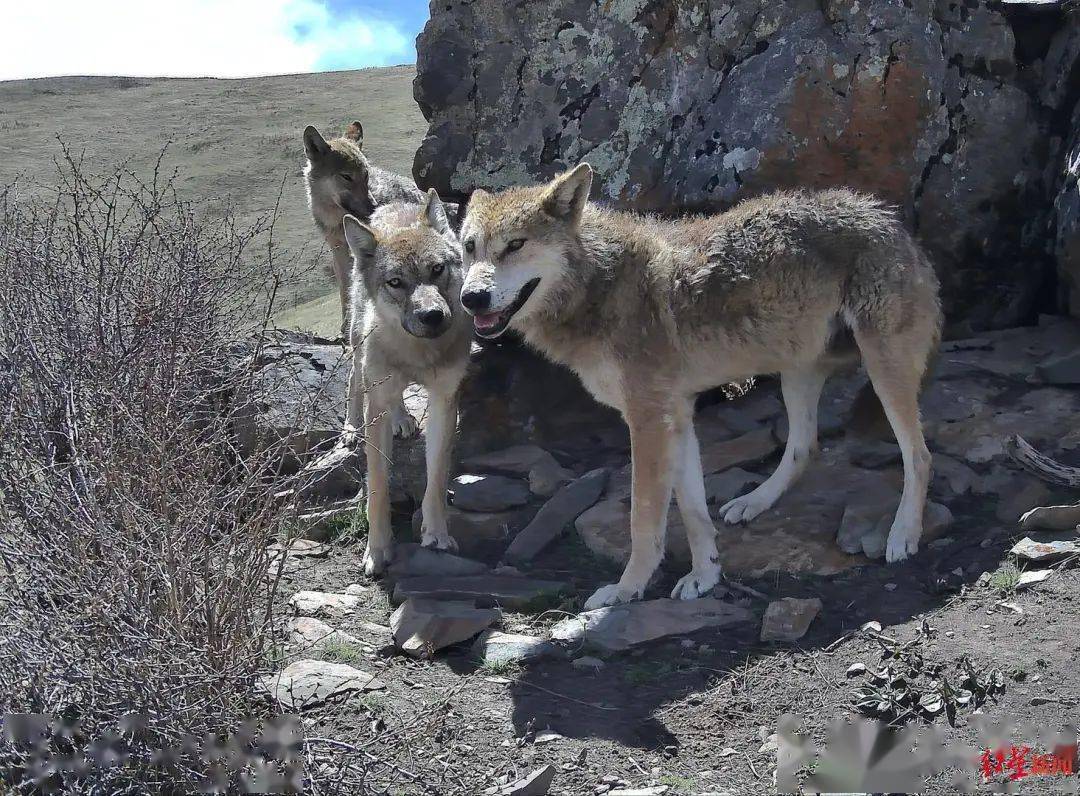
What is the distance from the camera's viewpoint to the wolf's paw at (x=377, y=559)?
6.24 meters

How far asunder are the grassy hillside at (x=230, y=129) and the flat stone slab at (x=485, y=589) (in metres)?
4.60

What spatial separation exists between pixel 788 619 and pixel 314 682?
214 cm

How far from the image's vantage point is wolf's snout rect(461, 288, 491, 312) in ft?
17.4

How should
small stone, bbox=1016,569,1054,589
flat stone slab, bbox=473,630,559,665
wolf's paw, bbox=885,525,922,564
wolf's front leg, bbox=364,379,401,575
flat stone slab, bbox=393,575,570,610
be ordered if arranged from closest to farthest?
small stone, bbox=1016,569,1054,589 → flat stone slab, bbox=473,630,559,665 → wolf's paw, bbox=885,525,922,564 → flat stone slab, bbox=393,575,570,610 → wolf's front leg, bbox=364,379,401,575

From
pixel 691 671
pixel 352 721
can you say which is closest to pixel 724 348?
pixel 691 671

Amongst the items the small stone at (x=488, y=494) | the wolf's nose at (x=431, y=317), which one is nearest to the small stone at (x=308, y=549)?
the small stone at (x=488, y=494)

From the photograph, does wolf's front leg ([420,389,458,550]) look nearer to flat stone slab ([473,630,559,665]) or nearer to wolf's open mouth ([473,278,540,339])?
wolf's open mouth ([473,278,540,339])

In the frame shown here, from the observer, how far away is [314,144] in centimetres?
870

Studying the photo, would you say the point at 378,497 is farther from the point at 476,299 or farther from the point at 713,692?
the point at 713,692

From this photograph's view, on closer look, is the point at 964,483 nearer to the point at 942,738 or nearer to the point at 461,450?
the point at 942,738

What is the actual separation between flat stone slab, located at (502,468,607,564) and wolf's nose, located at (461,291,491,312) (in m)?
1.63

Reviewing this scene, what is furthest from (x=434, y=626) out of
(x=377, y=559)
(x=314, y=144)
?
(x=314, y=144)

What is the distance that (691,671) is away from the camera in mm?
4820

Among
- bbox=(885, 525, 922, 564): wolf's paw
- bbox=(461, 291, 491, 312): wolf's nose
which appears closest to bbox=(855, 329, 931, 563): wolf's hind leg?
bbox=(885, 525, 922, 564): wolf's paw
